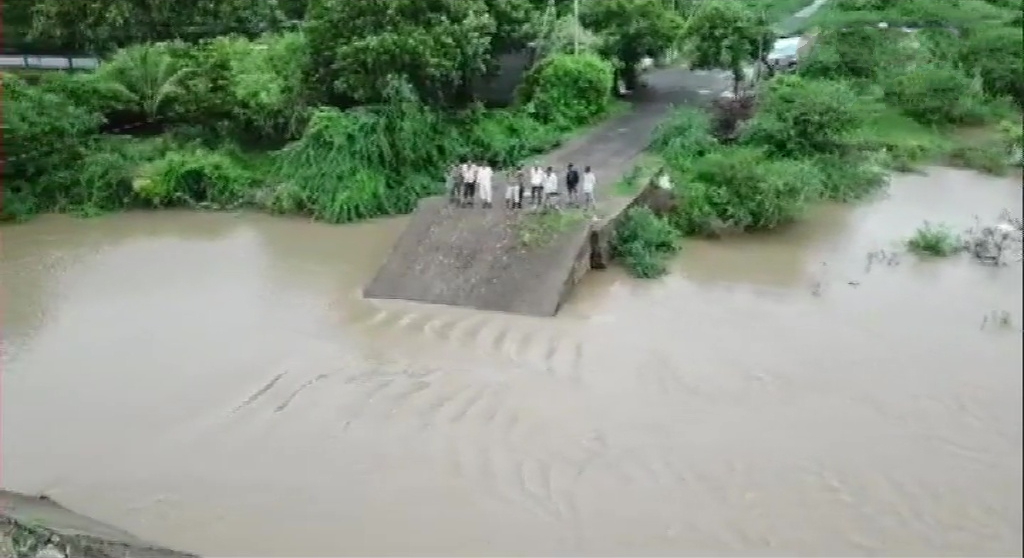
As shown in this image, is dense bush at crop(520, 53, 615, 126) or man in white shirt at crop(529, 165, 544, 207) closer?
man in white shirt at crop(529, 165, 544, 207)

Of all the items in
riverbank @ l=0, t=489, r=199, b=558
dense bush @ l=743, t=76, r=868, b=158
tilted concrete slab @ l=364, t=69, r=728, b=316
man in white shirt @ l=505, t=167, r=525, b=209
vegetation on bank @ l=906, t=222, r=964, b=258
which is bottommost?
riverbank @ l=0, t=489, r=199, b=558

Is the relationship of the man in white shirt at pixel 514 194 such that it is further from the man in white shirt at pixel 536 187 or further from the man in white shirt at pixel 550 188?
the man in white shirt at pixel 550 188

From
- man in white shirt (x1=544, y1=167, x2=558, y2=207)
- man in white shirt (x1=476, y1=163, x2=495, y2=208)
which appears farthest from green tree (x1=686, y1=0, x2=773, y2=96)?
man in white shirt (x1=476, y1=163, x2=495, y2=208)

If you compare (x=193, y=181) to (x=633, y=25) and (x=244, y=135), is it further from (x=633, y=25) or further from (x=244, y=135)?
(x=633, y=25)

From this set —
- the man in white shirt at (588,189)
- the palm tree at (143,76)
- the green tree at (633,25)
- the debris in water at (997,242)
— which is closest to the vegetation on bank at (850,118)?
the debris in water at (997,242)

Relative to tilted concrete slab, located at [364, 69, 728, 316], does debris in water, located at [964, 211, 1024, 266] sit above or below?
above

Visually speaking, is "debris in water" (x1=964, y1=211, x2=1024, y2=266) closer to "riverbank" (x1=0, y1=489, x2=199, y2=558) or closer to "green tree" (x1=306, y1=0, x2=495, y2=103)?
"green tree" (x1=306, y1=0, x2=495, y2=103)
